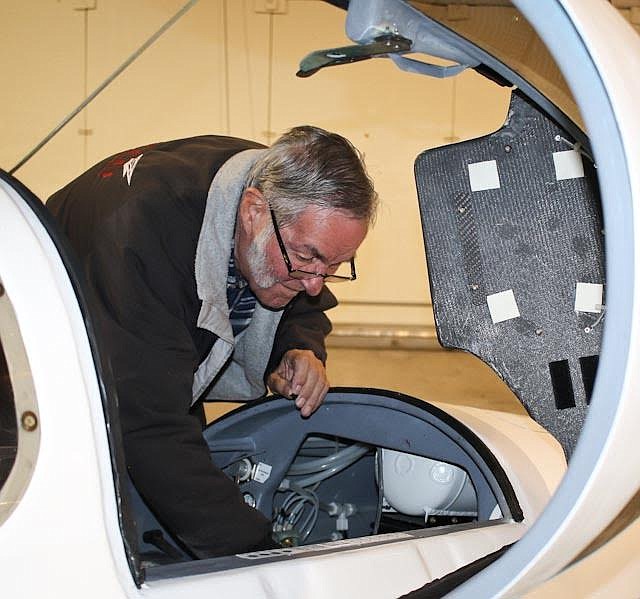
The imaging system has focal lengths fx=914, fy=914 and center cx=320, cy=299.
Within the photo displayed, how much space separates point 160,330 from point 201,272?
163mm

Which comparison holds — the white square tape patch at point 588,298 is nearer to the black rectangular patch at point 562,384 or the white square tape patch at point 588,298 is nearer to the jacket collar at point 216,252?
the black rectangular patch at point 562,384

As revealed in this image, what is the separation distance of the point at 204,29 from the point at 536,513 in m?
4.55

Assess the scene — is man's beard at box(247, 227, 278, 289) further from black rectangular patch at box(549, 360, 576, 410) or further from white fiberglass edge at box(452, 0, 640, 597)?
white fiberglass edge at box(452, 0, 640, 597)

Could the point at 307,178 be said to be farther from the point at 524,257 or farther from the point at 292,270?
the point at 524,257

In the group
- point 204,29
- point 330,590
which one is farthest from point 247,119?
A: point 330,590

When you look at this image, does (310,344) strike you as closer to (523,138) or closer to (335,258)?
(335,258)

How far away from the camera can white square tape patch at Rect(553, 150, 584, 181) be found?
1689mm

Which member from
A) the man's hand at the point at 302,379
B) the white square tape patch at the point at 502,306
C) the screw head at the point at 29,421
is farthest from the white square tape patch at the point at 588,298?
the screw head at the point at 29,421

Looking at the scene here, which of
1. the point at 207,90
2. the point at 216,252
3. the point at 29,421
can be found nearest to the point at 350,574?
the point at 29,421

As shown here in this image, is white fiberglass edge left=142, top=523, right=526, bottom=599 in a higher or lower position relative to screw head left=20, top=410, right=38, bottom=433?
lower

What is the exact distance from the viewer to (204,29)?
5598mm

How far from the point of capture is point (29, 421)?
104cm

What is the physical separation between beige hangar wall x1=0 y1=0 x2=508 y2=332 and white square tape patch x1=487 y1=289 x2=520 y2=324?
3.98 metres

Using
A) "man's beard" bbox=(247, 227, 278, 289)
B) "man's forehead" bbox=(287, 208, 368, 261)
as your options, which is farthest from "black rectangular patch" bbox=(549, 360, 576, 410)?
"man's beard" bbox=(247, 227, 278, 289)
